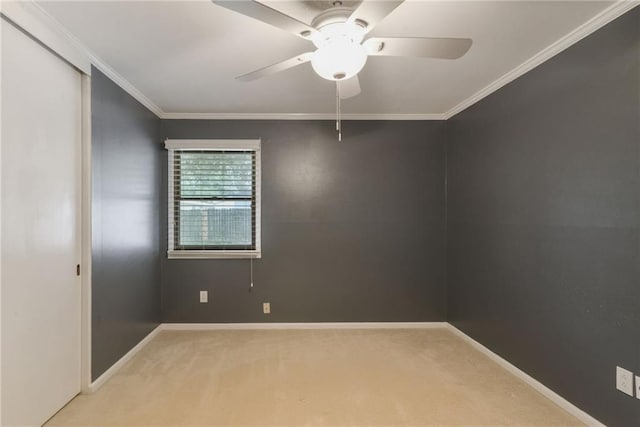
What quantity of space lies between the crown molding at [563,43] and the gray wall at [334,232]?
92cm

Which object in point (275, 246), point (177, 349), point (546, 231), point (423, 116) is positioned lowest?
point (177, 349)

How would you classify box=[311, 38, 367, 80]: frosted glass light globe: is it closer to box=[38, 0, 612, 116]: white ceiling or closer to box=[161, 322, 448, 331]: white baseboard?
box=[38, 0, 612, 116]: white ceiling

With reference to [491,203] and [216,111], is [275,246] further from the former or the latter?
[491,203]

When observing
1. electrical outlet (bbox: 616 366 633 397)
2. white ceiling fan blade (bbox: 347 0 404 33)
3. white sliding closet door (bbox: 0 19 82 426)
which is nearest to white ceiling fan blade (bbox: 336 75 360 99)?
white ceiling fan blade (bbox: 347 0 404 33)

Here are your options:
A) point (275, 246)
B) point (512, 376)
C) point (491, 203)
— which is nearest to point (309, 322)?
point (275, 246)

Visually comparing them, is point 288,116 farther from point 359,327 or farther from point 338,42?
point 359,327

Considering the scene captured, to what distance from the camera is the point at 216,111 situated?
11.2 ft

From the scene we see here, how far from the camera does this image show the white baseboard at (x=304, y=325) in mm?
3461

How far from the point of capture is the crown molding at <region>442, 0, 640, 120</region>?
1699mm

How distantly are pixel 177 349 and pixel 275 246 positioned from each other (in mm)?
1336

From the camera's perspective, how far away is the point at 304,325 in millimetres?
3498

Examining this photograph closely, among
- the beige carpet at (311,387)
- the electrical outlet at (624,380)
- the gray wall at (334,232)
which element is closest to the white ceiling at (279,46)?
the gray wall at (334,232)

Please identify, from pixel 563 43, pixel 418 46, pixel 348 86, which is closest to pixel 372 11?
pixel 418 46

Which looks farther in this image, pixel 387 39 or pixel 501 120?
pixel 501 120
